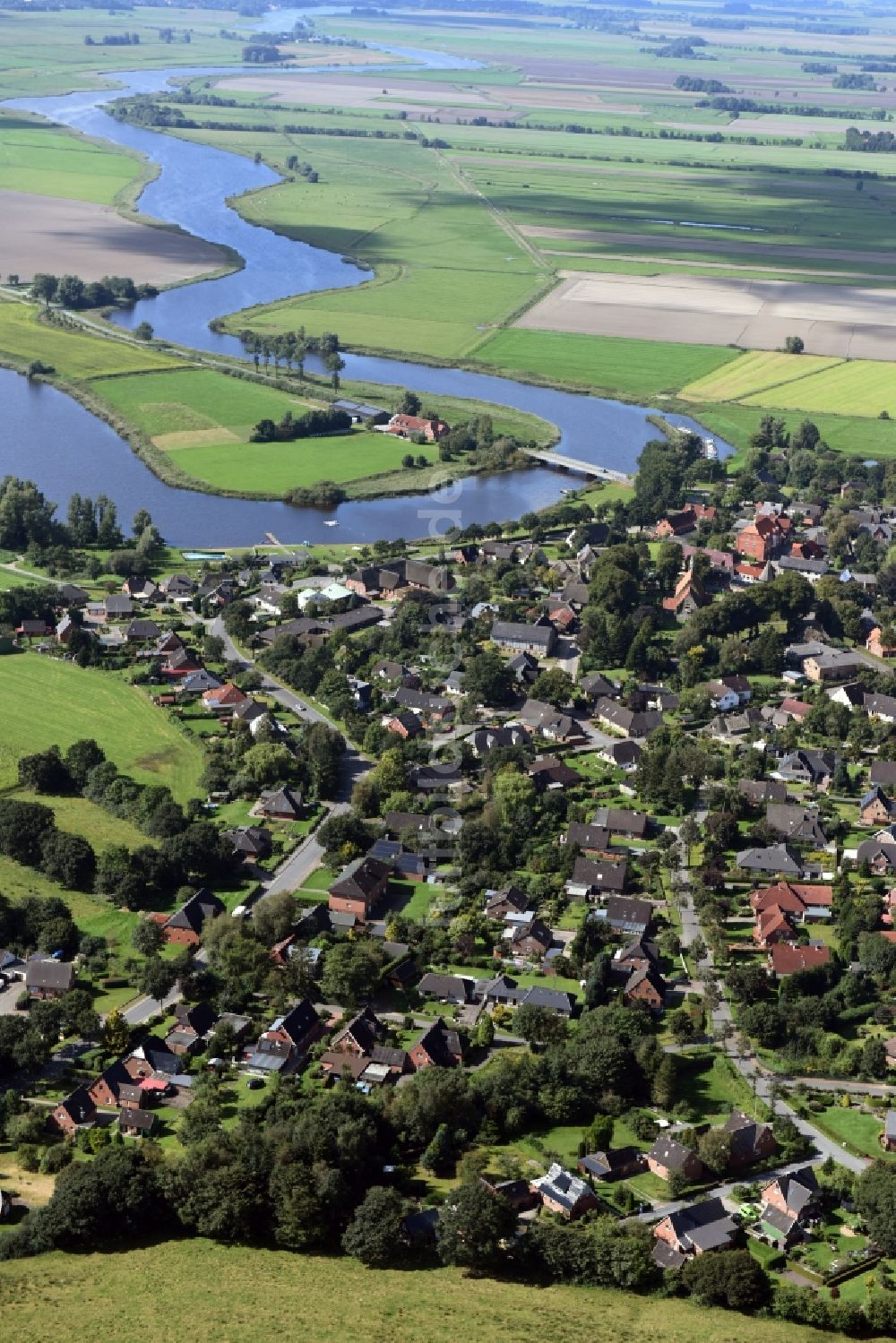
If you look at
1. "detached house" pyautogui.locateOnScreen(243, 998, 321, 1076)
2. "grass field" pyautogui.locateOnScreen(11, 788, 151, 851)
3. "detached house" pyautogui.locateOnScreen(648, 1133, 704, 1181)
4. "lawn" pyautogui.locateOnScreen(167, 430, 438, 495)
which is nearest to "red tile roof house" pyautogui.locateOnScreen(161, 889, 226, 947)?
"grass field" pyautogui.locateOnScreen(11, 788, 151, 851)

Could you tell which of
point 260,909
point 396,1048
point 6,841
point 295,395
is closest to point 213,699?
point 6,841

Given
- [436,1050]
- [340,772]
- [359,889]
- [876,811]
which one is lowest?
[436,1050]

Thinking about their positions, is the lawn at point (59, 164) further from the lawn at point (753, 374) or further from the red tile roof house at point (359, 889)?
the red tile roof house at point (359, 889)

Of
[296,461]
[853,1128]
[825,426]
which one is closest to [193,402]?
[296,461]

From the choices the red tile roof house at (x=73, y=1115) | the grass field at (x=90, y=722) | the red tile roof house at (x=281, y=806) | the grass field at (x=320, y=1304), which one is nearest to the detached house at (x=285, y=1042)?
the red tile roof house at (x=73, y=1115)

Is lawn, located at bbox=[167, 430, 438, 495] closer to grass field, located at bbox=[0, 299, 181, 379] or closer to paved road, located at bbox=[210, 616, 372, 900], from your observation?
grass field, located at bbox=[0, 299, 181, 379]

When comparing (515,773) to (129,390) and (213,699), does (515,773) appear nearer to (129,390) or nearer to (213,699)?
(213,699)

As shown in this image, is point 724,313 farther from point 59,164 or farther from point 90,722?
point 59,164
